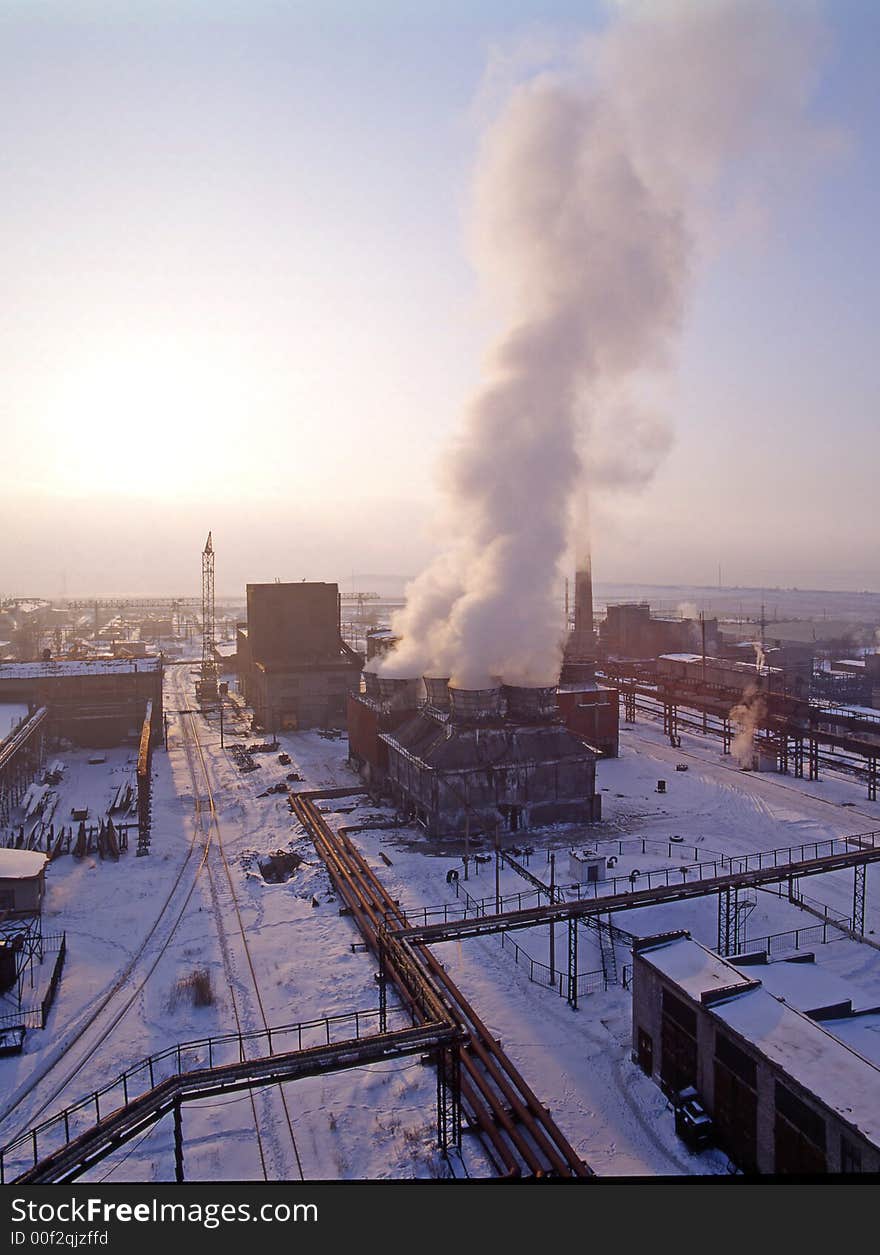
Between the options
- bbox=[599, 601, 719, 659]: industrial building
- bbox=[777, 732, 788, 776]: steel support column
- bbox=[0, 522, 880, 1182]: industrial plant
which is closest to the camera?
bbox=[0, 522, 880, 1182]: industrial plant

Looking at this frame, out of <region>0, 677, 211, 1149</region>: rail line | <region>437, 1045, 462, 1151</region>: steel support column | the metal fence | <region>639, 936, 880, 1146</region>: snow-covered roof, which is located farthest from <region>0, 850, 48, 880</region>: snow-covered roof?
<region>639, 936, 880, 1146</region>: snow-covered roof

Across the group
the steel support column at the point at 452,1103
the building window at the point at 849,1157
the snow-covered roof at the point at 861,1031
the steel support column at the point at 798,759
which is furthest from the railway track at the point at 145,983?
the steel support column at the point at 798,759

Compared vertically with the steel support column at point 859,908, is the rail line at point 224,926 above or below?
below

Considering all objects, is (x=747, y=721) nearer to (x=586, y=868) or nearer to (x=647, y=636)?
(x=586, y=868)

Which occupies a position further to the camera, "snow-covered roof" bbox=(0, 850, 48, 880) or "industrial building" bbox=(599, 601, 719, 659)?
"industrial building" bbox=(599, 601, 719, 659)

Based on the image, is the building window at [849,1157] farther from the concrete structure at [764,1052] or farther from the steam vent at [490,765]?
the steam vent at [490,765]

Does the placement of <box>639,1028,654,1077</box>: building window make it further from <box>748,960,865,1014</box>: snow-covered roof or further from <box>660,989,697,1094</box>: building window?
<box>748,960,865,1014</box>: snow-covered roof
